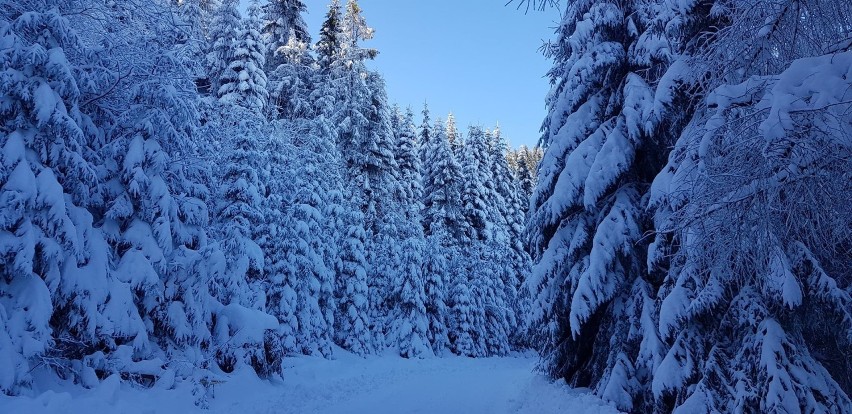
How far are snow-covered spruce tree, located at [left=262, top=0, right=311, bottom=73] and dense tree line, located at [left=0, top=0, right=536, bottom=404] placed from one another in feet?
7.82

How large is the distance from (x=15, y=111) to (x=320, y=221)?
14.3 meters

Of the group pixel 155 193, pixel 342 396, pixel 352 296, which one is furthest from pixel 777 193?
pixel 352 296

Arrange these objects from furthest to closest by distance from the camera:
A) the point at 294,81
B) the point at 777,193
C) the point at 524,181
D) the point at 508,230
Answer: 1. the point at 524,181
2. the point at 508,230
3. the point at 294,81
4. the point at 777,193

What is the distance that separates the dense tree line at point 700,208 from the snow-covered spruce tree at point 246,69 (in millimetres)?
15345

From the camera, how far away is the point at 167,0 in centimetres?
1196

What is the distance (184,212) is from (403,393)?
27.1 ft

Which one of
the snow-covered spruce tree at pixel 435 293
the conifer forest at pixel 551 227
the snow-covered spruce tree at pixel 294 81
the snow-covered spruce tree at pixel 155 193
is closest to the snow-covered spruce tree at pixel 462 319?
the snow-covered spruce tree at pixel 435 293

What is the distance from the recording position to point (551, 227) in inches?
503

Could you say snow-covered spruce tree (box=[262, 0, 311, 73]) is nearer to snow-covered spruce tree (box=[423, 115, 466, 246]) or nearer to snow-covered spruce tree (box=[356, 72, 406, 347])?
snow-covered spruce tree (box=[356, 72, 406, 347])

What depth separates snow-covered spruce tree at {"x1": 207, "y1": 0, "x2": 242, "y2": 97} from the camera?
24203 millimetres

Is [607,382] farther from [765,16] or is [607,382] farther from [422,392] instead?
[765,16]

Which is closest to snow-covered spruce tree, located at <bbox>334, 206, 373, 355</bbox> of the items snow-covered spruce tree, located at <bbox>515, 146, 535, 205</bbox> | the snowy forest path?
the snowy forest path

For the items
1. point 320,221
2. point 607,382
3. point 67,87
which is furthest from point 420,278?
point 67,87

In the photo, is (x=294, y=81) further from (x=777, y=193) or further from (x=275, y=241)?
(x=777, y=193)
